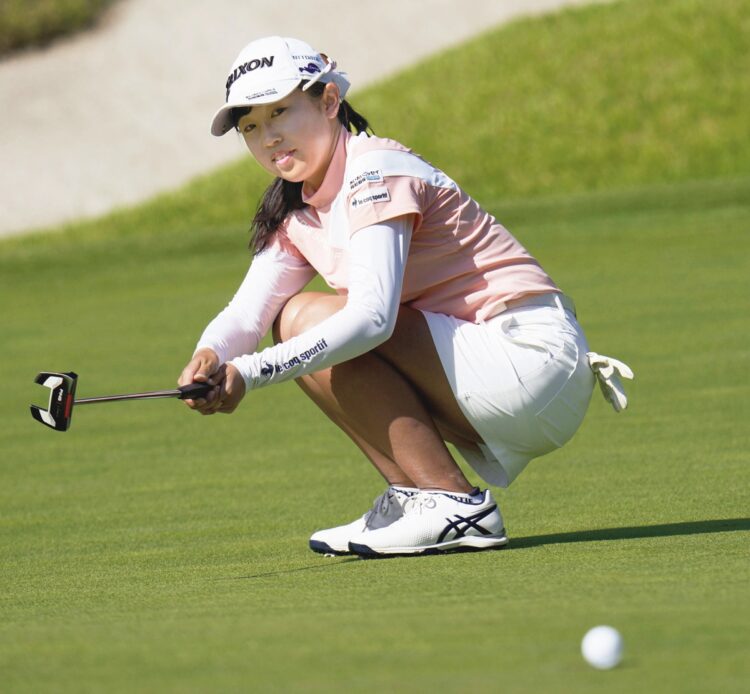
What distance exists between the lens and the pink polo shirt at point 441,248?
396 cm

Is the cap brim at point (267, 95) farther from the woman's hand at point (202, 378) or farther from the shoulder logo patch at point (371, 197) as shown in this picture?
the woman's hand at point (202, 378)

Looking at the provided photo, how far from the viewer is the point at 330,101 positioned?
4.03m

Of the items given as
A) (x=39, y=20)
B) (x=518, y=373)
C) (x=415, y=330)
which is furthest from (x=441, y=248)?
(x=39, y=20)

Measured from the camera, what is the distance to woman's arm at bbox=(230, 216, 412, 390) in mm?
3680

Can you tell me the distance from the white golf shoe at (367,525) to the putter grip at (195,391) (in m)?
0.61

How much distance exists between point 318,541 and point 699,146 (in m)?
13.0

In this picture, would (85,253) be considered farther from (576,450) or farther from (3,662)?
(3,662)

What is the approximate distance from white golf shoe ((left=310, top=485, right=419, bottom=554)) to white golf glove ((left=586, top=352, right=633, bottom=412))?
0.55 m

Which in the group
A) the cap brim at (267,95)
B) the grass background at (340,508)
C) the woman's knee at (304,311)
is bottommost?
the grass background at (340,508)

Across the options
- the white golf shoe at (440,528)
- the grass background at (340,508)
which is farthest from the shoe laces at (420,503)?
the grass background at (340,508)

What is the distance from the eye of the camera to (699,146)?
16.4 meters


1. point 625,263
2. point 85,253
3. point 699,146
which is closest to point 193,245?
point 85,253

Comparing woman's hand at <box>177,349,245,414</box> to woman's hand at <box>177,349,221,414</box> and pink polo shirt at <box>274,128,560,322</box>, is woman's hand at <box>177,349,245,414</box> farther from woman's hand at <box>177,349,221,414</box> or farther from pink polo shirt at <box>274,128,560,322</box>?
pink polo shirt at <box>274,128,560,322</box>

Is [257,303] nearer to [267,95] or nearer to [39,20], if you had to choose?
[267,95]
